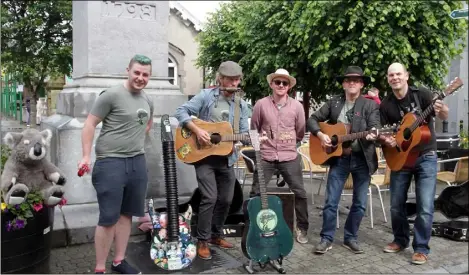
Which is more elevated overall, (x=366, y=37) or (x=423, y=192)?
(x=366, y=37)

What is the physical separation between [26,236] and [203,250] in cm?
156

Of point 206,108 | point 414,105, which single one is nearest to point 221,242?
point 206,108

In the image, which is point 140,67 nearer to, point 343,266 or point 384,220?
point 343,266

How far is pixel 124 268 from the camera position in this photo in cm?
384

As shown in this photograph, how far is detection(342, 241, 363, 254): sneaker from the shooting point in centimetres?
466

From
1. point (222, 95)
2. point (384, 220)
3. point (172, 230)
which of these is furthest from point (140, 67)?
point (384, 220)

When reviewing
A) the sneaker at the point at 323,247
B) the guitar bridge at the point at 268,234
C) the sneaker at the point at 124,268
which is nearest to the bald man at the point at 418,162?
the sneaker at the point at 323,247

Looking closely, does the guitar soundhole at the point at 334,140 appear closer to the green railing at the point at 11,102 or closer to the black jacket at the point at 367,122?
the black jacket at the point at 367,122

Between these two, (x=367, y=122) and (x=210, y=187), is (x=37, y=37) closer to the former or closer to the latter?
(x=210, y=187)

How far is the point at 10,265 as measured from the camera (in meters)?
3.36

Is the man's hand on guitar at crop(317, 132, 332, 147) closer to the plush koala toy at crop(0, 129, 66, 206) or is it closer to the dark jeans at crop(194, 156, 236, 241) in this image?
the dark jeans at crop(194, 156, 236, 241)

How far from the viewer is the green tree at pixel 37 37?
679 inches

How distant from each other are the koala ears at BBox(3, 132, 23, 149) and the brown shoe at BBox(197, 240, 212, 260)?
183 centimetres

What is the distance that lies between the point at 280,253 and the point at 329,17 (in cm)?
878
